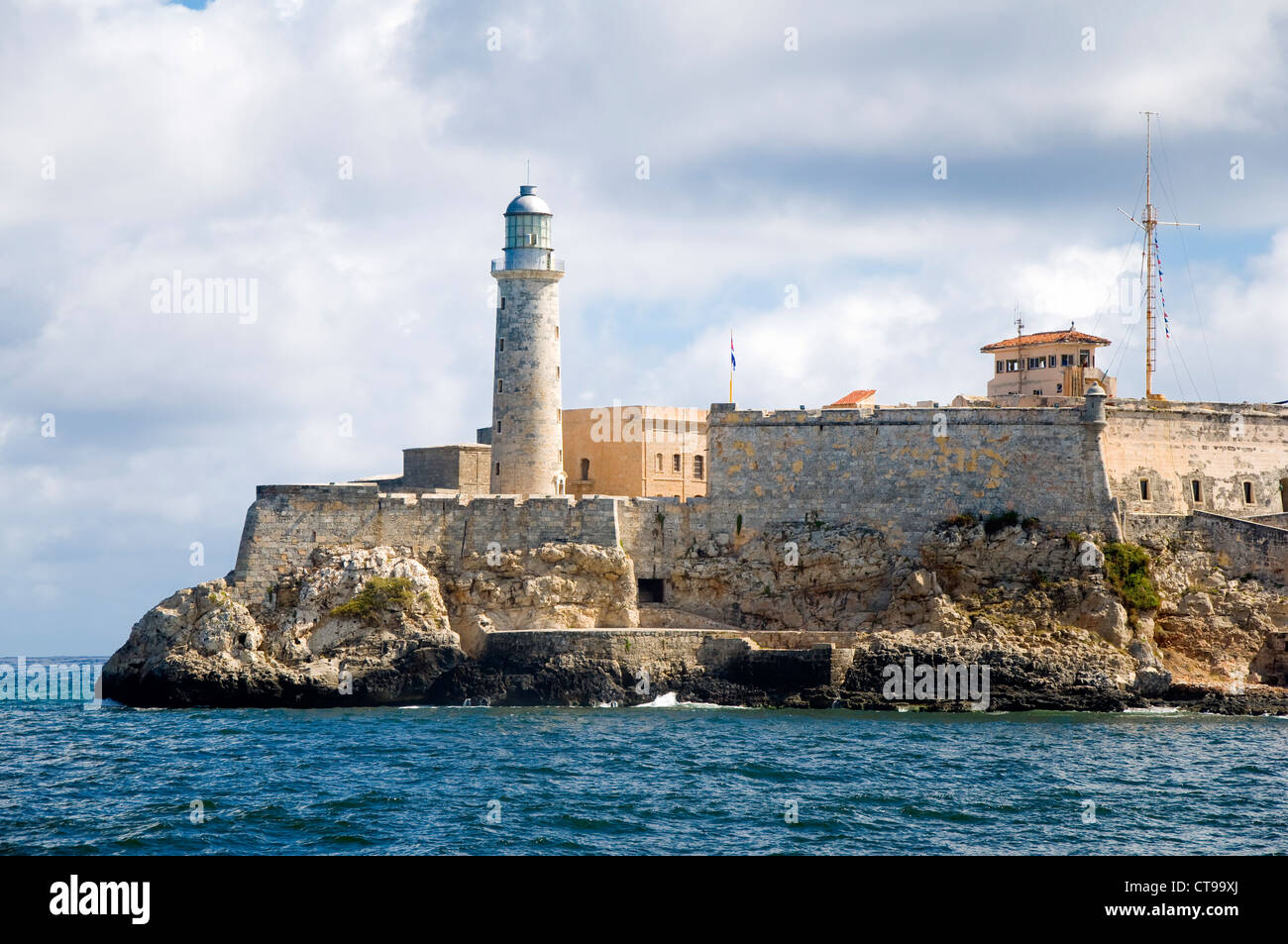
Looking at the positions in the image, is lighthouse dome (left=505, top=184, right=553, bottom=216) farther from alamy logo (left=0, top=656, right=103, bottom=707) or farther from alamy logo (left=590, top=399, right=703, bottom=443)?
alamy logo (left=0, top=656, right=103, bottom=707)

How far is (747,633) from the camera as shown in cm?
3478

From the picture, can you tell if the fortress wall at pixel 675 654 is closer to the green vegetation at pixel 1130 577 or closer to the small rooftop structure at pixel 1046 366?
the green vegetation at pixel 1130 577

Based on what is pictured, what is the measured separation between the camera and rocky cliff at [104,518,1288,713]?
33.2 m

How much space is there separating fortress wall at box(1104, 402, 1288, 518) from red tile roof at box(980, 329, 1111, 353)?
6417 mm

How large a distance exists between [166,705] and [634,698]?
10233 mm

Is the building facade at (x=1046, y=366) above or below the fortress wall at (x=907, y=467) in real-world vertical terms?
above

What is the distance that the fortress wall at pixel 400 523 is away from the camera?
35938mm

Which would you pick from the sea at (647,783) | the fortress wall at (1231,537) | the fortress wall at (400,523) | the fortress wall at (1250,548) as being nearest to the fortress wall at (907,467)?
the fortress wall at (1231,537)

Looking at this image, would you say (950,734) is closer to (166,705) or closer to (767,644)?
(767,644)

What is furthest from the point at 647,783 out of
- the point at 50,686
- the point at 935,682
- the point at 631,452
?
the point at 50,686

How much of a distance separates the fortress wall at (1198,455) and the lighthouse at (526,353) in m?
13.5

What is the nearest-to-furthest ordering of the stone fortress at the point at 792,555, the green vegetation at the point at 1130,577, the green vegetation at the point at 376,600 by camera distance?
the stone fortress at the point at 792,555
the green vegetation at the point at 1130,577
the green vegetation at the point at 376,600

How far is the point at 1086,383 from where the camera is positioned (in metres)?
42.8
